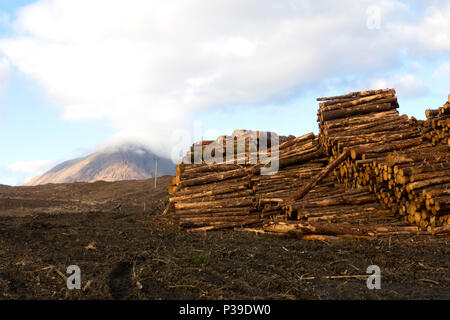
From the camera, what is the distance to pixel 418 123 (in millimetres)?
12398

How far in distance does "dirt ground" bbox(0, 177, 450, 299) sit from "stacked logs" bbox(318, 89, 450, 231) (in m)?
0.93

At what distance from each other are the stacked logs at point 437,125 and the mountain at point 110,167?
3734 inches

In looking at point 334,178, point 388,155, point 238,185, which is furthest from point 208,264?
point 334,178

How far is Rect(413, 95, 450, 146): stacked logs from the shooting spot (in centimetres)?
1097

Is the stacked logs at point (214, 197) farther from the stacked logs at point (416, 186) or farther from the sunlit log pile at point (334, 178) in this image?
the stacked logs at point (416, 186)

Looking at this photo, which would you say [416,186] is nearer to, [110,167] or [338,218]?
[338,218]

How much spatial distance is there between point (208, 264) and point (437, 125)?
8231 mm

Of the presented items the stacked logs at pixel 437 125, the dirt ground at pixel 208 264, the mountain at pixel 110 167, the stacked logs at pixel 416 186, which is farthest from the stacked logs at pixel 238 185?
the mountain at pixel 110 167

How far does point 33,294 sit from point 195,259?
259 cm

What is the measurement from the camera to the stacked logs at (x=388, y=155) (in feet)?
30.1

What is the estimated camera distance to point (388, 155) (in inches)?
389

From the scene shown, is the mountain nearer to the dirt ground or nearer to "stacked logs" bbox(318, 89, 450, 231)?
"stacked logs" bbox(318, 89, 450, 231)

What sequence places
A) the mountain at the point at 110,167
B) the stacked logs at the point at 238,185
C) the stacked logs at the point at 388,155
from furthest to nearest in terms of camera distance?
the mountain at the point at 110,167
the stacked logs at the point at 238,185
the stacked logs at the point at 388,155
